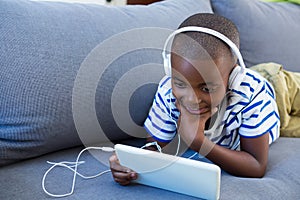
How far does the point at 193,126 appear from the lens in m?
0.94

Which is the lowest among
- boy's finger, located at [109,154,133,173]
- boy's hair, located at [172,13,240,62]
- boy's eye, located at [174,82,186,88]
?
boy's finger, located at [109,154,133,173]

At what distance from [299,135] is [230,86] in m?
0.46

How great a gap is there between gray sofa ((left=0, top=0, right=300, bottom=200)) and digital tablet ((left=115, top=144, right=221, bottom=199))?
1.2 inches

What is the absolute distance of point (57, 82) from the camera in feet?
3.23

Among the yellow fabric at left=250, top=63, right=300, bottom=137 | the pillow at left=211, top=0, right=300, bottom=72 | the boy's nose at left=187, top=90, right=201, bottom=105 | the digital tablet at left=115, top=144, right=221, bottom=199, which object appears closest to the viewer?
the digital tablet at left=115, top=144, right=221, bottom=199

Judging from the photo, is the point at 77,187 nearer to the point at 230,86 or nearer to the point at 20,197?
the point at 20,197

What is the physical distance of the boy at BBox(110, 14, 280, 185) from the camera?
0.86 metres

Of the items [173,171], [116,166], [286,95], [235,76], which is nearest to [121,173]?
[116,166]

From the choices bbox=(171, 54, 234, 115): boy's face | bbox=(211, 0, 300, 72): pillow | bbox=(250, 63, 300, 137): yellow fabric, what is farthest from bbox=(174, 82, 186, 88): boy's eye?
bbox=(211, 0, 300, 72): pillow

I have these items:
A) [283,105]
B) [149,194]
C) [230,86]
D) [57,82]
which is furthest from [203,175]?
[283,105]

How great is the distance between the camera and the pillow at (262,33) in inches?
57.2

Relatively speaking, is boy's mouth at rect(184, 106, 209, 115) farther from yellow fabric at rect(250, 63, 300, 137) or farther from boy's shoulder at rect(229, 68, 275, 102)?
yellow fabric at rect(250, 63, 300, 137)

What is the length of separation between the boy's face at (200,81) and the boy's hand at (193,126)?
0.02m

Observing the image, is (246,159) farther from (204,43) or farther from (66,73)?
(66,73)
